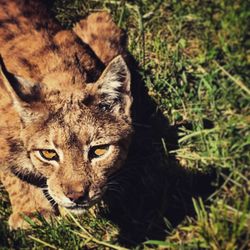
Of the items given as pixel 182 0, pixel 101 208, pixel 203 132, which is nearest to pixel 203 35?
pixel 182 0

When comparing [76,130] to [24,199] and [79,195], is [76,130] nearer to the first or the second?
[79,195]

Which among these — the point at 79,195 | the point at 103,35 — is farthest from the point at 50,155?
the point at 103,35

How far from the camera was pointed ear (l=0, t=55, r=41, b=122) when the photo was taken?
360 centimetres

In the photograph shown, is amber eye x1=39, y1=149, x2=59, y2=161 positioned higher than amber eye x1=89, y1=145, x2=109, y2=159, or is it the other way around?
amber eye x1=39, y1=149, x2=59, y2=161

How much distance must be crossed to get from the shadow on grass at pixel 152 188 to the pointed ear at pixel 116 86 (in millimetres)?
666

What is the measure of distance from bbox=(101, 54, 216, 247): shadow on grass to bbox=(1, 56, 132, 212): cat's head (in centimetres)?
45

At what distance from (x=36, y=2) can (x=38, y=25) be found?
1.34ft

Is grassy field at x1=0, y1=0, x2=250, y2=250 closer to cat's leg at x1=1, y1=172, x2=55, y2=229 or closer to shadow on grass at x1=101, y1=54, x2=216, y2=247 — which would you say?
shadow on grass at x1=101, y1=54, x2=216, y2=247

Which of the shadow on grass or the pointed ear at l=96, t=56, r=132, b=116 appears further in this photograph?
the shadow on grass

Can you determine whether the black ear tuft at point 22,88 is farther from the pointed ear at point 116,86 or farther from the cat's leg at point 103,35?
the cat's leg at point 103,35

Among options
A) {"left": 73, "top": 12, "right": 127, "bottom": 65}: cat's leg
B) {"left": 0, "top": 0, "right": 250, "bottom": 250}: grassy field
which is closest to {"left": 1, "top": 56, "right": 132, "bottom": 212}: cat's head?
{"left": 0, "top": 0, "right": 250, "bottom": 250}: grassy field

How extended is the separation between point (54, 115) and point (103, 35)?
1743 mm

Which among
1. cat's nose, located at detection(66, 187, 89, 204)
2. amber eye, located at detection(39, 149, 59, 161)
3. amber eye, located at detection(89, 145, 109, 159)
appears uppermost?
amber eye, located at detection(39, 149, 59, 161)

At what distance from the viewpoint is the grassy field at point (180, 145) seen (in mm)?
3986
